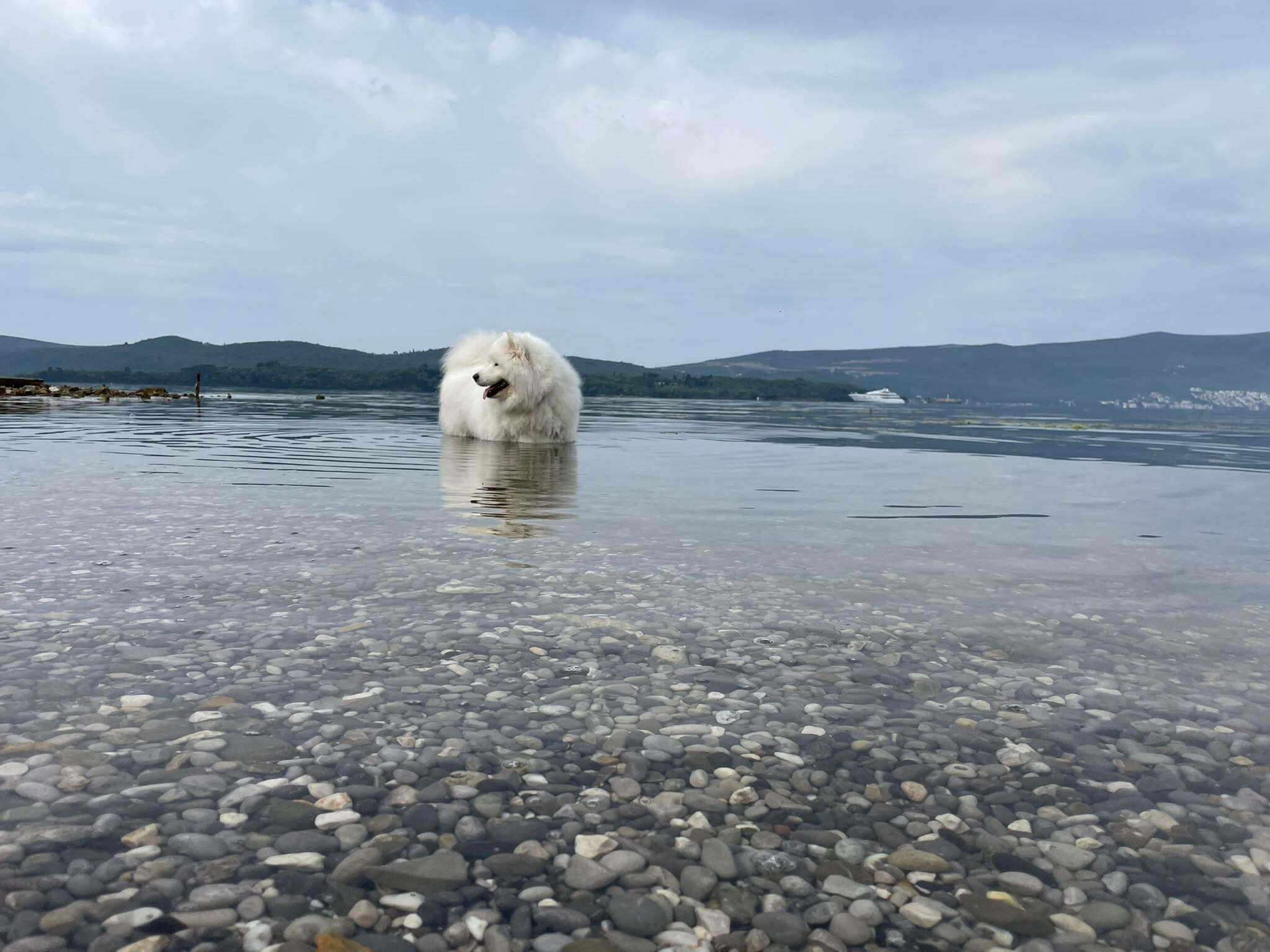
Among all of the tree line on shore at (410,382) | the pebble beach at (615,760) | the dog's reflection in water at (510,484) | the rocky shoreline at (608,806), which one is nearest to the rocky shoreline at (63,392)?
the dog's reflection in water at (510,484)

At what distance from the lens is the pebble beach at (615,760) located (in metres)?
2.79

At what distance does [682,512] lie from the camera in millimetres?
11828

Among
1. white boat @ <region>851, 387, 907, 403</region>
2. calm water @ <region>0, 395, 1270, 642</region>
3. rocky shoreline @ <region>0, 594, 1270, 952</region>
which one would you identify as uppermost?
white boat @ <region>851, 387, 907, 403</region>

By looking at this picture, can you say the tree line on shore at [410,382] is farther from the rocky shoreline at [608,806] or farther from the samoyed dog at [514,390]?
the rocky shoreline at [608,806]

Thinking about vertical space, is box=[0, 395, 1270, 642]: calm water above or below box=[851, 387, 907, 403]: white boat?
below

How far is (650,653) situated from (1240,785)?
3.00 m

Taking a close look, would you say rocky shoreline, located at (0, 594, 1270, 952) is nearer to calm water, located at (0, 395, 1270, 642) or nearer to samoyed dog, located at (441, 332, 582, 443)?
calm water, located at (0, 395, 1270, 642)

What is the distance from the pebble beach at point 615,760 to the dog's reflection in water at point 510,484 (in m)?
2.75

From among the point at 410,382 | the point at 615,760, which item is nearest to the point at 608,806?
the point at 615,760

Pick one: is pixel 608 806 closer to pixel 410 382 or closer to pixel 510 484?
pixel 510 484

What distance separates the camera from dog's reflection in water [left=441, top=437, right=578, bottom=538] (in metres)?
10.4

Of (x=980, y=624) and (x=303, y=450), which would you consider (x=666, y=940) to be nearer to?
(x=980, y=624)

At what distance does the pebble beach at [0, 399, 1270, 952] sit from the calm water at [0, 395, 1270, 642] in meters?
0.33

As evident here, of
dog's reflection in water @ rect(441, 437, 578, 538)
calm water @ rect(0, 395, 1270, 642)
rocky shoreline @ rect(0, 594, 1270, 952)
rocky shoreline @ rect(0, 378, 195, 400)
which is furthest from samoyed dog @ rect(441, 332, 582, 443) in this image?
rocky shoreline @ rect(0, 378, 195, 400)
